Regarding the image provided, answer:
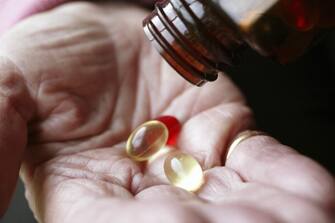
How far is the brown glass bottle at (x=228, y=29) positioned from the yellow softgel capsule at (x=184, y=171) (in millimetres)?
86

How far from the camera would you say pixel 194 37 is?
52 cm

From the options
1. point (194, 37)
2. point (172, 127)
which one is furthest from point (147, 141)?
point (194, 37)

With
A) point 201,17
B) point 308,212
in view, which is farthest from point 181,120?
point 308,212

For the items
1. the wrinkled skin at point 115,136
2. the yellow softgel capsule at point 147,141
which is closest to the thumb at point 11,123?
the wrinkled skin at point 115,136

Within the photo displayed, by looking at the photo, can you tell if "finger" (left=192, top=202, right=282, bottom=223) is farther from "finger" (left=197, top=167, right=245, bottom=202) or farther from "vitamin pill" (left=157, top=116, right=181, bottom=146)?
"vitamin pill" (left=157, top=116, right=181, bottom=146)

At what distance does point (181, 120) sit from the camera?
698mm

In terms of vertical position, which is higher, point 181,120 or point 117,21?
point 117,21

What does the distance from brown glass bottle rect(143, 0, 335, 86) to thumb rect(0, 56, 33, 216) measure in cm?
15

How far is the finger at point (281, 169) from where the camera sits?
435 millimetres

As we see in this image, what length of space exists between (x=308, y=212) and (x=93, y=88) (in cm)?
36

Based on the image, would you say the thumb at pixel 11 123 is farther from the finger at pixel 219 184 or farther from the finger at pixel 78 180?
the finger at pixel 219 184

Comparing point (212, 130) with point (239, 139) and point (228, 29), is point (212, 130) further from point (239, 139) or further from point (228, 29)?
point (228, 29)

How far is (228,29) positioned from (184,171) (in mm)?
149

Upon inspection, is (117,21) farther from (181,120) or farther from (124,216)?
(124,216)
